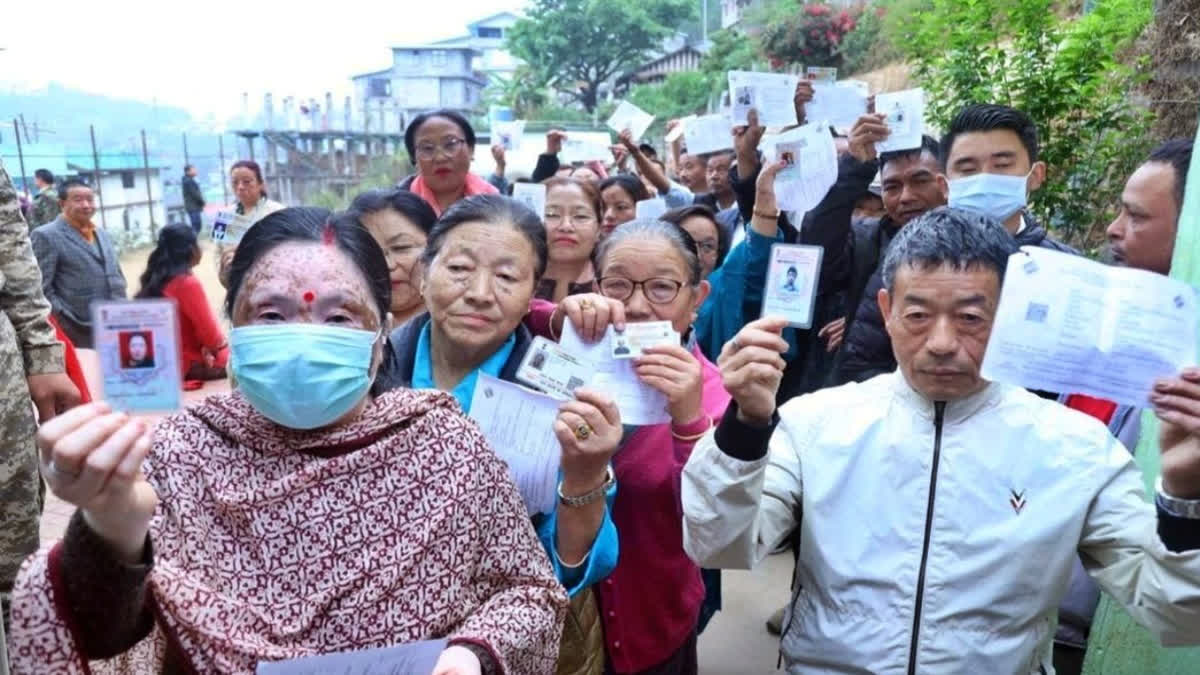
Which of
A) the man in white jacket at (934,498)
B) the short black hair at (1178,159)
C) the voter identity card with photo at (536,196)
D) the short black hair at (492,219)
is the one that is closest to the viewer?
the man in white jacket at (934,498)

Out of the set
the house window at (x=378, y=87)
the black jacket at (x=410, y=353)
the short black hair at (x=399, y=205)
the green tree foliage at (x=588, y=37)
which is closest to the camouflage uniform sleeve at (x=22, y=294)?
the short black hair at (x=399, y=205)

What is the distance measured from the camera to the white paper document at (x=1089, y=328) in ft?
4.66

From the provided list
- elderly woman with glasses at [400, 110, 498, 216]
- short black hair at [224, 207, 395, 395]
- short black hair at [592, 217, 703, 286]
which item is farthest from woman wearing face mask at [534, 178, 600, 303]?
short black hair at [224, 207, 395, 395]

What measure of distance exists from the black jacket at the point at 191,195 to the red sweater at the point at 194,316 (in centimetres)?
1336

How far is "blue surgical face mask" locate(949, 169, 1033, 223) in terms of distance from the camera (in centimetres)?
323

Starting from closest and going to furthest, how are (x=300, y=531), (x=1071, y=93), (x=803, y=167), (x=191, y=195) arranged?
(x=300, y=531)
(x=803, y=167)
(x=1071, y=93)
(x=191, y=195)

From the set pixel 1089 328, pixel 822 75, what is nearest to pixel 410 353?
pixel 1089 328

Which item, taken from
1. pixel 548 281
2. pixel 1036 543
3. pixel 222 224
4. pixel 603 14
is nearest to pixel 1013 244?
pixel 1036 543

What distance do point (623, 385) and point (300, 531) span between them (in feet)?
2.26

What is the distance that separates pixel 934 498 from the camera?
1.73 metres

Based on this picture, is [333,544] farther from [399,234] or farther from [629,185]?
[629,185]

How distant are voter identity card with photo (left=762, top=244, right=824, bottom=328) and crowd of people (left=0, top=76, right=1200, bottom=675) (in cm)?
3

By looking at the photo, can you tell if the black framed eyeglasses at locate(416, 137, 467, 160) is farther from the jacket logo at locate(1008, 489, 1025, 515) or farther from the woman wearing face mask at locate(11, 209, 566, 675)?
the jacket logo at locate(1008, 489, 1025, 515)

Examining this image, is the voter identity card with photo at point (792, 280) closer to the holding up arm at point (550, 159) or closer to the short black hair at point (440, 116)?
the short black hair at point (440, 116)
